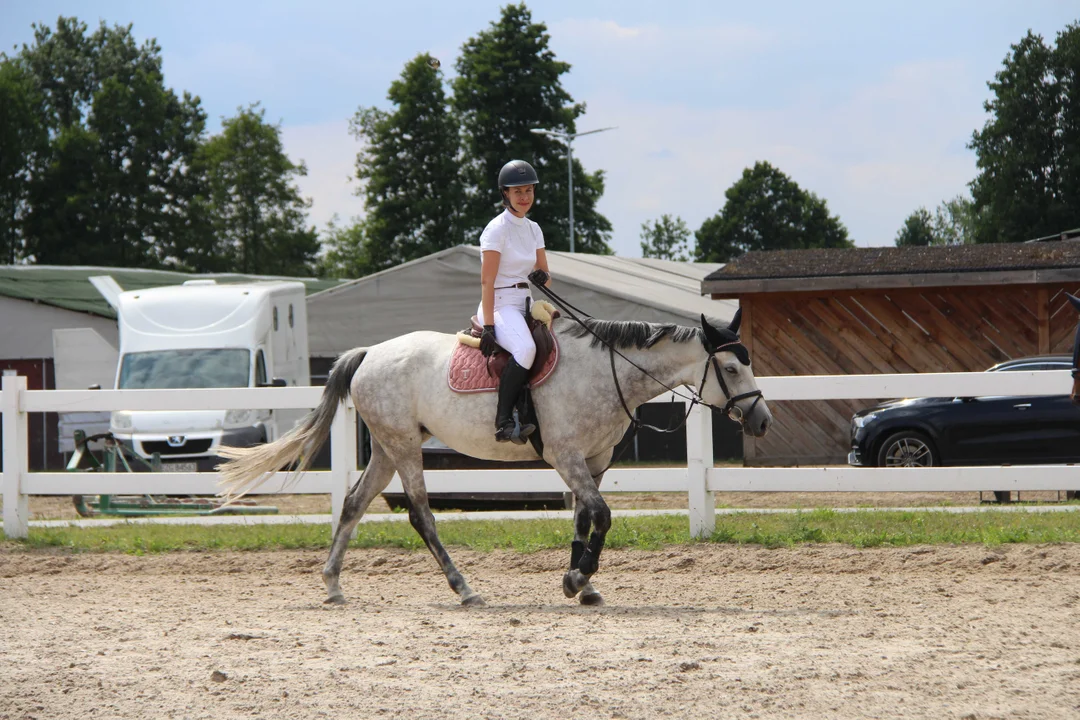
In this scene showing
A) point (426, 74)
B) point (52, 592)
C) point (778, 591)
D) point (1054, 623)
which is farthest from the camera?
point (426, 74)

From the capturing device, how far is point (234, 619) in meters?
7.12

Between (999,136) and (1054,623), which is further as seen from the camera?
(999,136)

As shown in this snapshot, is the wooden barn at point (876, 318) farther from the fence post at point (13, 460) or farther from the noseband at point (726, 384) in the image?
the noseband at point (726, 384)

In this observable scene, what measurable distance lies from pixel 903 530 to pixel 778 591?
9.99ft

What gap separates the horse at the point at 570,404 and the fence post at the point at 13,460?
14.4ft

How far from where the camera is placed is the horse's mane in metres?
7.73

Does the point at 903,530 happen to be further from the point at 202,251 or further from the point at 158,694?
the point at 202,251

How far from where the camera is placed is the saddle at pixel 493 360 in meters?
7.64

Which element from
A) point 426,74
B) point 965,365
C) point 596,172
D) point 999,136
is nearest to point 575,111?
point 596,172

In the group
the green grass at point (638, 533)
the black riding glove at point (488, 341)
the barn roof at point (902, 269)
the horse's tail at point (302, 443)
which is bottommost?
the green grass at point (638, 533)

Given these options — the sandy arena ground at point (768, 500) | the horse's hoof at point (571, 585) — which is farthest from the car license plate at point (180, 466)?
the horse's hoof at point (571, 585)

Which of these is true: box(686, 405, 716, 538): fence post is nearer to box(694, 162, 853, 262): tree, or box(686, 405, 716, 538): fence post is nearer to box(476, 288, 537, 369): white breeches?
box(476, 288, 537, 369): white breeches

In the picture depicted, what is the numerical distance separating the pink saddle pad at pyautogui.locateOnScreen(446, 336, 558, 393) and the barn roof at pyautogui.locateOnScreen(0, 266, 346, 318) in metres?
20.9

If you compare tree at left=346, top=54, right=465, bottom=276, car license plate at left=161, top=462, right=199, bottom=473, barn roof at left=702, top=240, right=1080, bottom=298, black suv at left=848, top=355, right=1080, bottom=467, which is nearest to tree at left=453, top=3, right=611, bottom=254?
tree at left=346, top=54, right=465, bottom=276
